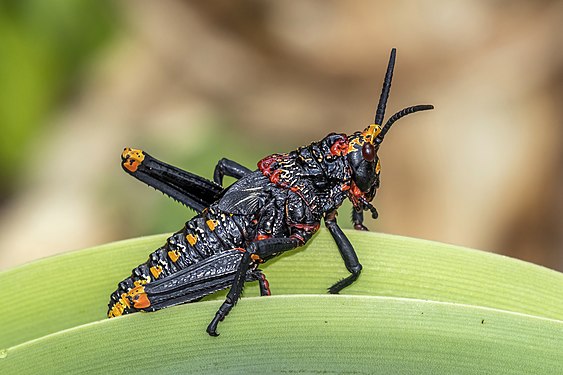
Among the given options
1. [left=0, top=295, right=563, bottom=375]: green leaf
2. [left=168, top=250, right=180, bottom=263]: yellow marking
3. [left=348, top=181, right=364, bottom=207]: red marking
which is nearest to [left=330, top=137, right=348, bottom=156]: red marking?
[left=348, top=181, right=364, bottom=207]: red marking

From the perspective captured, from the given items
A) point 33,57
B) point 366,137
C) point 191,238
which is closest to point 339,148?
point 366,137

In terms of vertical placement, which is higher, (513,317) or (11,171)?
(11,171)

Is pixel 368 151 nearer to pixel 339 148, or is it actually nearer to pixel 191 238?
pixel 339 148

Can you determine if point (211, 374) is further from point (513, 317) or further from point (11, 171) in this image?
point (11, 171)

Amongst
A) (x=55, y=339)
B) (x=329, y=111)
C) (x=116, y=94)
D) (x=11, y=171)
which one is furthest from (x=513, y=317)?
(x=116, y=94)

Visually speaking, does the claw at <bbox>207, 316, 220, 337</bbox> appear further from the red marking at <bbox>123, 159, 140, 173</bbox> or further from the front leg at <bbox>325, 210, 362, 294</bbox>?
the red marking at <bbox>123, 159, 140, 173</bbox>
